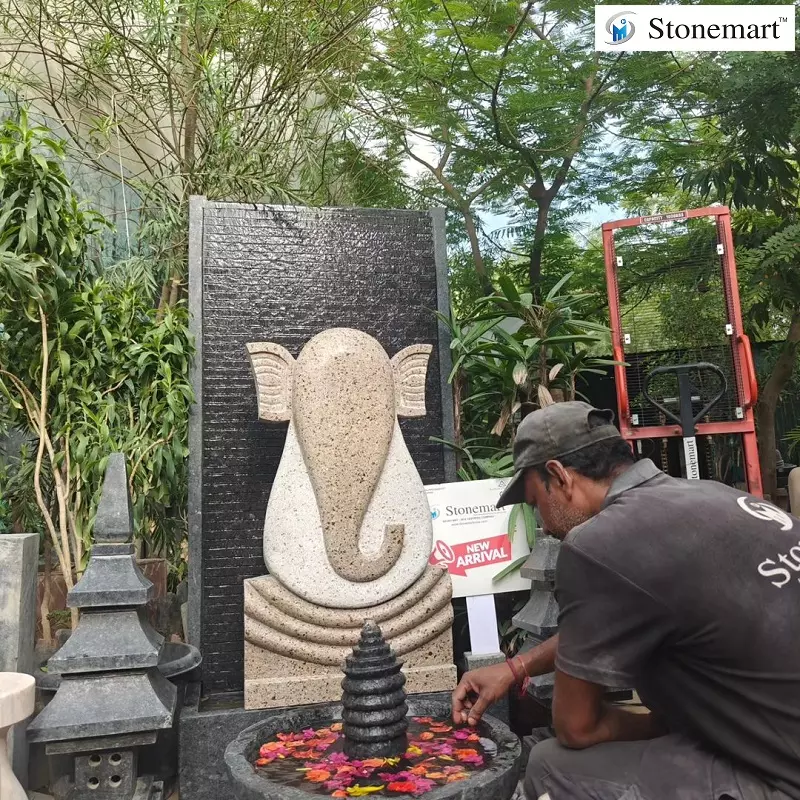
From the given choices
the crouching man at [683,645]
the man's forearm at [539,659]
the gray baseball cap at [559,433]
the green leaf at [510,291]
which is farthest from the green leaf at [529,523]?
the crouching man at [683,645]

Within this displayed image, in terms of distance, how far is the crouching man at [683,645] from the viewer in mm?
1434

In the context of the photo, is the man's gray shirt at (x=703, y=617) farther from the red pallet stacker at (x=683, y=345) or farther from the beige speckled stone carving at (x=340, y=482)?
the red pallet stacker at (x=683, y=345)

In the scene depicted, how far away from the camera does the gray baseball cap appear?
5.90 feet

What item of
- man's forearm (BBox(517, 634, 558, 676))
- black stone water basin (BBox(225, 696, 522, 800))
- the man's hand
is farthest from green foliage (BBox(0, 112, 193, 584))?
man's forearm (BBox(517, 634, 558, 676))

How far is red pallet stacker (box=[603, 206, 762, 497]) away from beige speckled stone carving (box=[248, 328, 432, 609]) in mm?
1454

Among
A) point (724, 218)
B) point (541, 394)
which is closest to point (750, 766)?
point (541, 394)

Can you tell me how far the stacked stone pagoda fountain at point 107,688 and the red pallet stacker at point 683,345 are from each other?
8.69ft

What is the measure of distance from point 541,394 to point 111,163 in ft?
13.0

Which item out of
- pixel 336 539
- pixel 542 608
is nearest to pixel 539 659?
pixel 542 608

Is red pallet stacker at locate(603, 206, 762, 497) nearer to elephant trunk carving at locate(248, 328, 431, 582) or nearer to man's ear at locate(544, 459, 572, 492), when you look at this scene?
elephant trunk carving at locate(248, 328, 431, 582)

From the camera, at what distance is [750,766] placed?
1465 millimetres

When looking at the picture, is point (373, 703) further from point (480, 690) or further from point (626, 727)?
point (626, 727)

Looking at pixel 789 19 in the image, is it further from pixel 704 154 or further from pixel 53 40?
pixel 53 40

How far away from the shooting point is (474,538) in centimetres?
372
